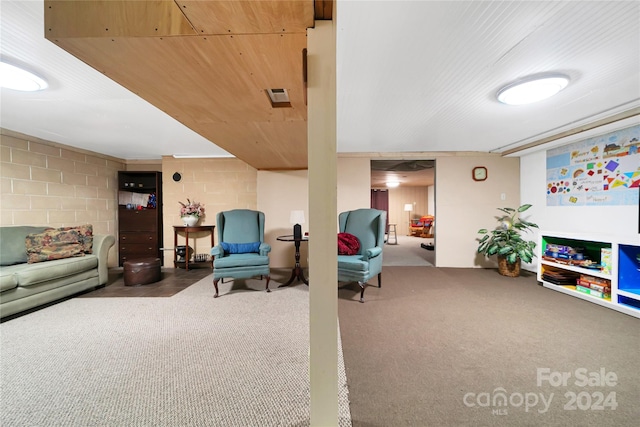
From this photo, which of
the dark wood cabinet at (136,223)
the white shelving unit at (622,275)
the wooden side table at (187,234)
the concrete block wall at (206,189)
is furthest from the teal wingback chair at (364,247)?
the dark wood cabinet at (136,223)

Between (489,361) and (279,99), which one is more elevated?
(279,99)

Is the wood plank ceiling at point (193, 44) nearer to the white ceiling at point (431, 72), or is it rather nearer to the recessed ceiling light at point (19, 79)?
the white ceiling at point (431, 72)

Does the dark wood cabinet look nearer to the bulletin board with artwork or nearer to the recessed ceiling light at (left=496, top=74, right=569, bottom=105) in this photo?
the recessed ceiling light at (left=496, top=74, right=569, bottom=105)

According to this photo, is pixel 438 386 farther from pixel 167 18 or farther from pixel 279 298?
pixel 167 18

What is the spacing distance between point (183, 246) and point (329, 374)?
4303 mm

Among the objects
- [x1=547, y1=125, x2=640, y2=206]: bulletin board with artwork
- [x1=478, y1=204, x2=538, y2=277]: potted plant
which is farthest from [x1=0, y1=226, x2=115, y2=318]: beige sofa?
[x1=547, y1=125, x2=640, y2=206]: bulletin board with artwork

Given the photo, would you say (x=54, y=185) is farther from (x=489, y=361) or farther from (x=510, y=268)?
(x=510, y=268)

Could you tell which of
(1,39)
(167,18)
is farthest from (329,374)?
(1,39)

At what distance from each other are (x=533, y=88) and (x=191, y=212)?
4923mm

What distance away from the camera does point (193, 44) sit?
1.12 metres

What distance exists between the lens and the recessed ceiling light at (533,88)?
1.86m

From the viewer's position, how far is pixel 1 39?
1.47 m

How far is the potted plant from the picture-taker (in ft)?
12.0

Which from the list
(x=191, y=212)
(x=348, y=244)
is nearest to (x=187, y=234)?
(x=191, y=212)
